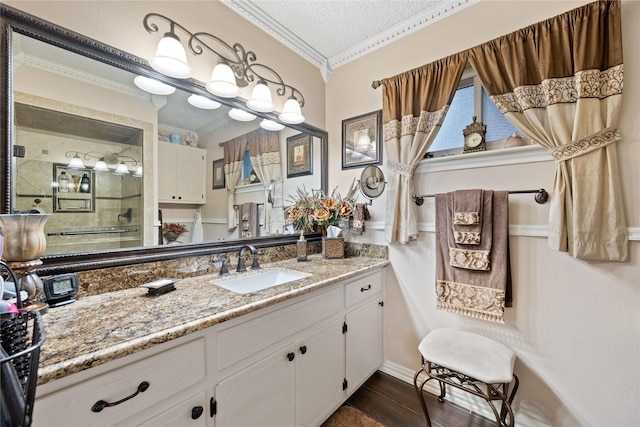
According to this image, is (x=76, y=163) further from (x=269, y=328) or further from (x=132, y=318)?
(x=269, y=328)

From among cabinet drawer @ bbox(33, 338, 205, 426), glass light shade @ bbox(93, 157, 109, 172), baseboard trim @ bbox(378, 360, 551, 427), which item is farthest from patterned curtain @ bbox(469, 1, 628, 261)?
glass light shade @ bbox(93, 157, 109, 172)

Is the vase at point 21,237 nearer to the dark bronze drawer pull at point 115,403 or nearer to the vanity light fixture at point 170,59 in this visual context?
the dark bronze drawer pull at point 115,403

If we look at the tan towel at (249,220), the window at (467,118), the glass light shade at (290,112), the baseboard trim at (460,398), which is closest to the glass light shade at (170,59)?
the glass light shade at (290,112)

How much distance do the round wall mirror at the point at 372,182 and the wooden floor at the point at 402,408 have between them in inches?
55.2

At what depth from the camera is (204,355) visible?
91 centimetres

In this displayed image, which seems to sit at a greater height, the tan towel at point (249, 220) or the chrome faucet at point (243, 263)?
the tan towel at point (249, 220)

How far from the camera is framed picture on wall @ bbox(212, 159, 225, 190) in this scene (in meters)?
1.64

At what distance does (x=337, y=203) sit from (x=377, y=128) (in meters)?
0.68

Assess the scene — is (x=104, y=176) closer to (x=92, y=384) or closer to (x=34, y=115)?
(x=34, y=115)

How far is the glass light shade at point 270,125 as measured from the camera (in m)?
1.89

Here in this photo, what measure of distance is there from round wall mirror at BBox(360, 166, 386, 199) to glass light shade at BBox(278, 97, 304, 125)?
693 mm

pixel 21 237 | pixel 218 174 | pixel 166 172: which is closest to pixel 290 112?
pixel 218 174

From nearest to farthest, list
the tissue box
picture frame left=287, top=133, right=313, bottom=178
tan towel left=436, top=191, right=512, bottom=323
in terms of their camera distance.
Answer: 1. tan towel left=436, top=191, right=512, bottom=323
2. the tissue box
3. picture frame left=287, top=133, right=313, bottom=178

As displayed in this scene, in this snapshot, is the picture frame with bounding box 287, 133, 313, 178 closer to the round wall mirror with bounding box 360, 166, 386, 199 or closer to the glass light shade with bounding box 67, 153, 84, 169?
the round wall mirror with bounding box 360, 166, 386, 199
